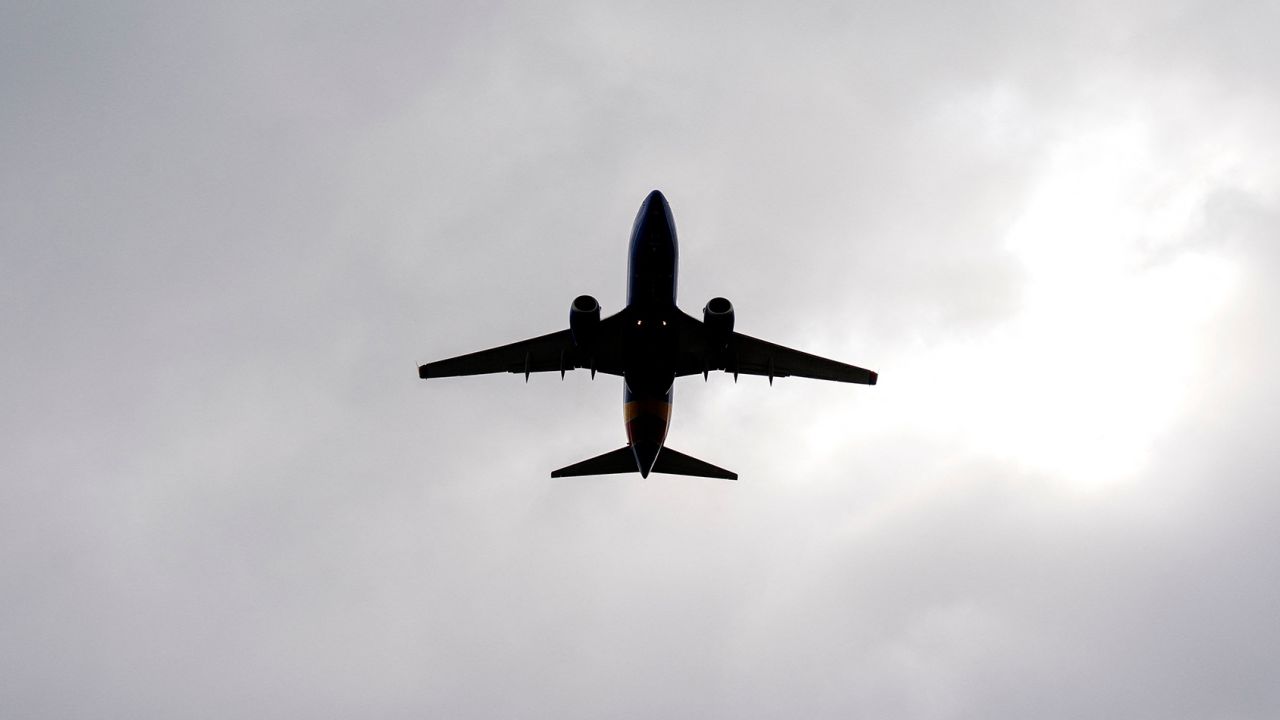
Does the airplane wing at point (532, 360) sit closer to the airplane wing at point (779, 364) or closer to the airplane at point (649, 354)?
the airplane at point (649, 354)

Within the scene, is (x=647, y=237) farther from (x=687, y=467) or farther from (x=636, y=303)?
(x=687, y=467)

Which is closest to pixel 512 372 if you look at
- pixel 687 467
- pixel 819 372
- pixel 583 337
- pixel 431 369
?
pixel 431 369

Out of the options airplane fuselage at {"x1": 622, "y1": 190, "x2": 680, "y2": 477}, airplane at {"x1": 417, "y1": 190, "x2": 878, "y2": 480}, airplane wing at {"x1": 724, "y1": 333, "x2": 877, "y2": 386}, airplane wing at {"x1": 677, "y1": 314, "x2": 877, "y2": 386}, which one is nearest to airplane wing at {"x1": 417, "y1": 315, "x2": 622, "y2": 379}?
airplane at {"x1": 417, "y1": 190, "x2": 878, "y2": 480}

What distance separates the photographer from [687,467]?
135 feet

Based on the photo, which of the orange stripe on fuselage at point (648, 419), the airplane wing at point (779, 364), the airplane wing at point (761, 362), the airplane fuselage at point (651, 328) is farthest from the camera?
the airplane wing at point (779, 364)

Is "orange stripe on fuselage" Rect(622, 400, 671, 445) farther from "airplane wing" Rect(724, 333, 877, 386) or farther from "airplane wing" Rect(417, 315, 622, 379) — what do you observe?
"airplane wing" Rect(724, 333, 877, 386)

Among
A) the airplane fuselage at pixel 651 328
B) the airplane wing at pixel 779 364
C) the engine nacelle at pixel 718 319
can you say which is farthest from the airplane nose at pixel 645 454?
the engine nacelle at pixel 718 319

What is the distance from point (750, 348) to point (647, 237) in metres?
8.70

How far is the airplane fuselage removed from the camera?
110 ft

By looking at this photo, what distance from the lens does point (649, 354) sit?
36.2 m

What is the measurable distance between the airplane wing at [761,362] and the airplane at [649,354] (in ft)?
0.14

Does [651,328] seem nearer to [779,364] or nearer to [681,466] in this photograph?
[779,364]

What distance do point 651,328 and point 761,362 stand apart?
7103 mm

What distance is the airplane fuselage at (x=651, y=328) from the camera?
1316 inches
